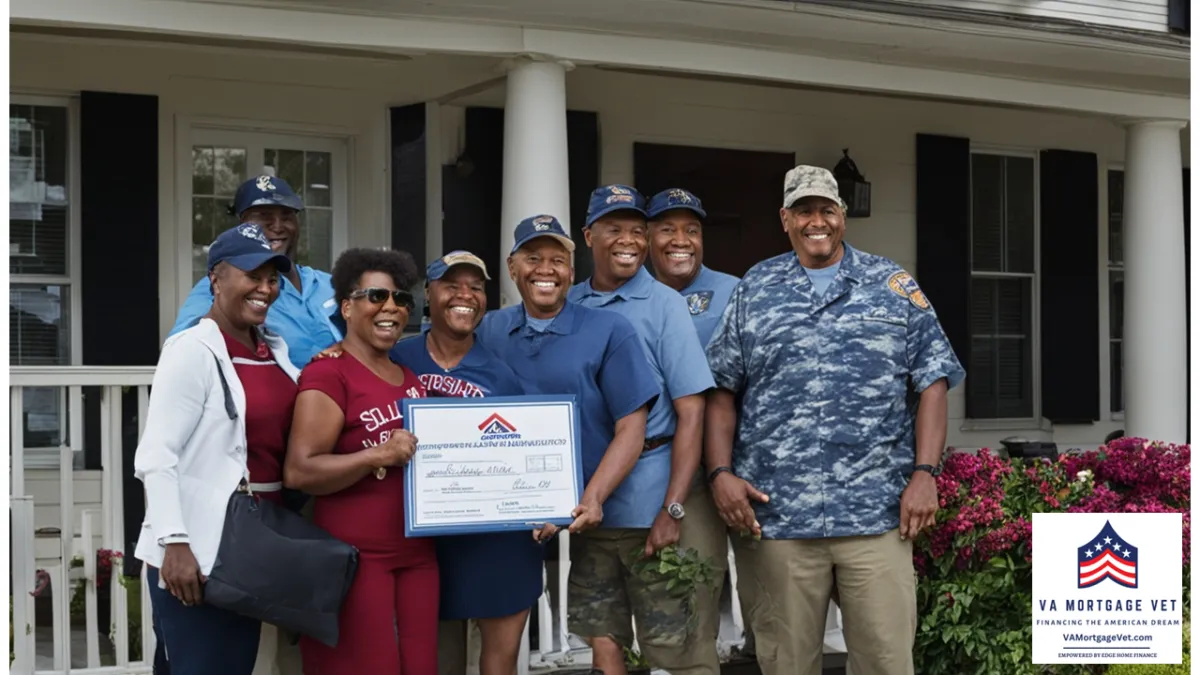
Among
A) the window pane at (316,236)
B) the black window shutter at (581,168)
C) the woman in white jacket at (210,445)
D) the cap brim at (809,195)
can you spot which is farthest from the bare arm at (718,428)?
the window pane at (316,236)

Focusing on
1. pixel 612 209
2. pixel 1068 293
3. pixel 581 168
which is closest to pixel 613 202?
pixel 612 209

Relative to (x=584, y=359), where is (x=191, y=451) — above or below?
below

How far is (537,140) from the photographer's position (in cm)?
622

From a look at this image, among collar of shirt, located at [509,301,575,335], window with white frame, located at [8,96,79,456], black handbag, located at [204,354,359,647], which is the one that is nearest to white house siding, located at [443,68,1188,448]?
window with white frame, located at [8,96,79,456]

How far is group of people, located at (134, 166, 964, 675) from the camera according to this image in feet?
11.5

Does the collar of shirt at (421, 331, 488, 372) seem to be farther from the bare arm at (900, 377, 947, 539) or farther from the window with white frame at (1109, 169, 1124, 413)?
the window with white frame at (1109, 169, 1124, 413)

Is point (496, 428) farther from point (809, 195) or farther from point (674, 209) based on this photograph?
point (809, 195)

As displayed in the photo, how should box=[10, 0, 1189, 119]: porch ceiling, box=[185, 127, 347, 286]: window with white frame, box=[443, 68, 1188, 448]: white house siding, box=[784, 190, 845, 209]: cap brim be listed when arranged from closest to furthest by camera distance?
box=[784, 190, 845, 209]: cap brim, box=[10, 0, 1189, 119]: porch ceiling, box=[185, 127, 347, 286]: window with white frame, box=[443, 68, 1188, 448]: white house siding

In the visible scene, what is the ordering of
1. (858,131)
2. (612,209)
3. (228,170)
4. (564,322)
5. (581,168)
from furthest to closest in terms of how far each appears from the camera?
(858,131) < (581,168) < (228,170) < (612,209) < (564,322)

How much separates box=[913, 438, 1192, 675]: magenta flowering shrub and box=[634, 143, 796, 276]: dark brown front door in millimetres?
3719

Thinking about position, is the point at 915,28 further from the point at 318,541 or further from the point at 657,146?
the point at 318,541

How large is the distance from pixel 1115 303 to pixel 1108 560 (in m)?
5.66

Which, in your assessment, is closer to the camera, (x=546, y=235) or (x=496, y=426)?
(x=496, y=426)

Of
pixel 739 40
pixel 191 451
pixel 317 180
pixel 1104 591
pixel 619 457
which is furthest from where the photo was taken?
pixel 317 180
